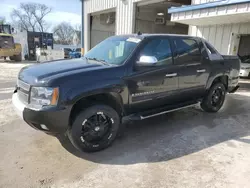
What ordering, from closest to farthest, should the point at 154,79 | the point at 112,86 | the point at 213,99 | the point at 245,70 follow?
the point at 112,86
the point at 154,79
the point at 213,99
the point at 245,70

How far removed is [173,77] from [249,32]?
691 centimetres

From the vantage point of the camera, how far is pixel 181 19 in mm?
8633

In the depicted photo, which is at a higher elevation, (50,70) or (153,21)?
(153,21)

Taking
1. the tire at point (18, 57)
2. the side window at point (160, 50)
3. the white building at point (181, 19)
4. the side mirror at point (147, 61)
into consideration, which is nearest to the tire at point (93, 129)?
the side mirror at point (147, 61)

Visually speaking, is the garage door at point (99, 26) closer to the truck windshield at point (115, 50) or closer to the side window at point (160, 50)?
the truck windshield at point (115, 50)

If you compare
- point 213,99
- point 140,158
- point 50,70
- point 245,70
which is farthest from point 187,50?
point 245,70

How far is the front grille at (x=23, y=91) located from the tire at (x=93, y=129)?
760mm

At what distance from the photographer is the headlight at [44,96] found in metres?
2.72

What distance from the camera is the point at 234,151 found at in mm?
3449

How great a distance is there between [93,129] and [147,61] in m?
1.37

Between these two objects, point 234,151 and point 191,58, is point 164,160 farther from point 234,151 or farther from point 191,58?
point 191,58

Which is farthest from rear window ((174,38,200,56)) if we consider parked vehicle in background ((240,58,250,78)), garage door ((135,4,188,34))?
garage door ((135,4,188,34))

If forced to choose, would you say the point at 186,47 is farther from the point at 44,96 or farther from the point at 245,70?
the point at 245,70

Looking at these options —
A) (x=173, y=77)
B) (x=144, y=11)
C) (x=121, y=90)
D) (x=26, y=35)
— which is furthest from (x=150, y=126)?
(x=26, y=35)
